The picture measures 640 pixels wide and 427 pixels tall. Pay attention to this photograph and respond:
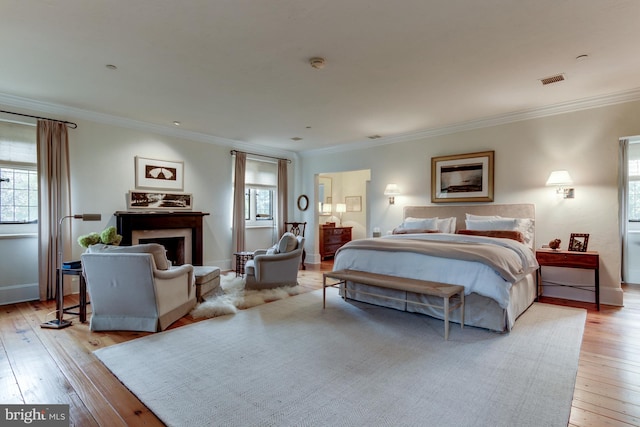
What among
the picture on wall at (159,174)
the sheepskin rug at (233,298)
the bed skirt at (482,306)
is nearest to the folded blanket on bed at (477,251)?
the bed skirt at (482,306)

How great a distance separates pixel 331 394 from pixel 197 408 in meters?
0.84

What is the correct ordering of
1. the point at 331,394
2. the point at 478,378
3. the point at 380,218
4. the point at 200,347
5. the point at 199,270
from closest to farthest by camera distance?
the point at 331,394 < the point at 478,378 < the point at 200,347 < the point at 199,270 < the point at 380,218

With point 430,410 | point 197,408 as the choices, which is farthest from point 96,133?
point 430,410

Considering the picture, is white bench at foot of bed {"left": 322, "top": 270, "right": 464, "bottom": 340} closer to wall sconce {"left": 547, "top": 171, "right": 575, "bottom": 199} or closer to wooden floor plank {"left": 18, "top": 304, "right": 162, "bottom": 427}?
wooden floor plank {"left": 18, "top": 304, "right": 162, "bottom": 427}

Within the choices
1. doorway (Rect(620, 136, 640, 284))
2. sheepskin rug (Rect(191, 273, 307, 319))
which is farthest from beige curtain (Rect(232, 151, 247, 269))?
doorway (Rect(620, 136, 640, 284))

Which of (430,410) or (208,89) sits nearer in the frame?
(430,410)

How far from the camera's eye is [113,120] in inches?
205

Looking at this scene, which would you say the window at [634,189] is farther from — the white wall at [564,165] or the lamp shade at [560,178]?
the lamp shade at [560,178]

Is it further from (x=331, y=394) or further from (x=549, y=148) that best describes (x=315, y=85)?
(x=549, y=148)

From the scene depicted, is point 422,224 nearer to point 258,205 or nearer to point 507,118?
point 507,118

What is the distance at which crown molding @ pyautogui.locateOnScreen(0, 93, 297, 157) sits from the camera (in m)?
4.39

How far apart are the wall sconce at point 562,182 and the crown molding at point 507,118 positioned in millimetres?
920

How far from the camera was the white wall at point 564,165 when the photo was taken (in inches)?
170

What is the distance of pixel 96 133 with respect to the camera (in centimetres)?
507
